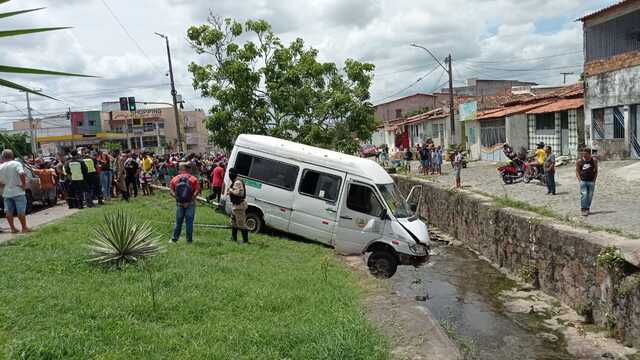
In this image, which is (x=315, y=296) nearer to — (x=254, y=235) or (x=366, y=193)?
(x=366, y=193)

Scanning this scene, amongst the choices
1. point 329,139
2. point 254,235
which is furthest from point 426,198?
point 254,235

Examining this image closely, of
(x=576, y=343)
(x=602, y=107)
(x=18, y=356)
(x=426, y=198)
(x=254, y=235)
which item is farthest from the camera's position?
(x=602, y=107)

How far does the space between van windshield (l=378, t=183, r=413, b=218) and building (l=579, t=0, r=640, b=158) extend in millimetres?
13112

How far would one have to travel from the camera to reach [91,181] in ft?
49.4

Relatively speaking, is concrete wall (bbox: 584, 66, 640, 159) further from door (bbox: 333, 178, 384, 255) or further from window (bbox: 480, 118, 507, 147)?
door (bbox: 333, 178, 384, 255)

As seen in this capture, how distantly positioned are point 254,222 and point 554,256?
672 centimetres

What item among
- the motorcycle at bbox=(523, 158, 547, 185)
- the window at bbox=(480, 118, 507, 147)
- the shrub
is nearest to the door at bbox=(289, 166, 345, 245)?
the shrub

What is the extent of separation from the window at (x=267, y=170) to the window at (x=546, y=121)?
717 inches

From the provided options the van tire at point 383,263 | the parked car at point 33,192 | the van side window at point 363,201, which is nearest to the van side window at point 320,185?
the van side window at point 363,201

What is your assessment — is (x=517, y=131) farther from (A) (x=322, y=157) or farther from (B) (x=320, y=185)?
(B) (x=320, y=185)

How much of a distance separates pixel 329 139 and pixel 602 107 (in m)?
11.1

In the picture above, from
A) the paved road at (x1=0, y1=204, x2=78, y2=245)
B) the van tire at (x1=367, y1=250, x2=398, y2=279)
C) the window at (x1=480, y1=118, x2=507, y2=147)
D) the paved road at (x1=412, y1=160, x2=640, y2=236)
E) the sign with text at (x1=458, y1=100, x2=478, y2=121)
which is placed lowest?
the van tire at (x1=367, y1=250, x2=398, y2=279)

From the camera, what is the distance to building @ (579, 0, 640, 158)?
20.9 metres

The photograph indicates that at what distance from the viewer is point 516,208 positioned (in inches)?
490
